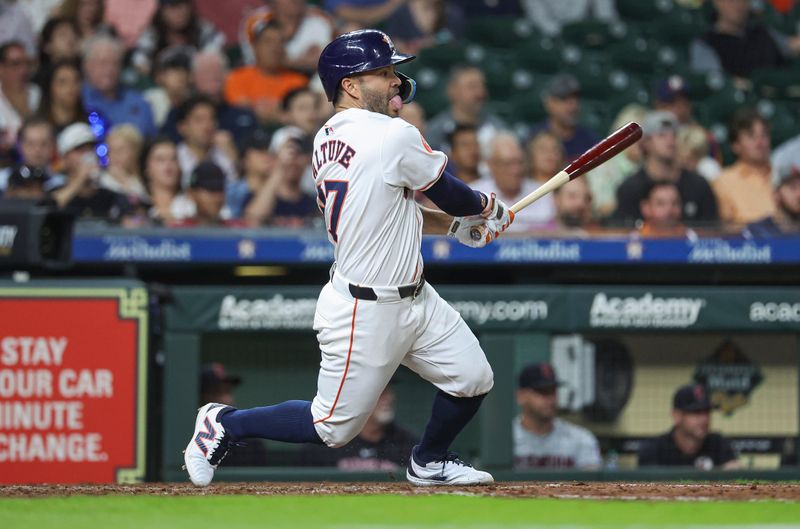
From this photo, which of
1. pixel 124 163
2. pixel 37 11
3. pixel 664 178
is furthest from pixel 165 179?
pixel 664 178

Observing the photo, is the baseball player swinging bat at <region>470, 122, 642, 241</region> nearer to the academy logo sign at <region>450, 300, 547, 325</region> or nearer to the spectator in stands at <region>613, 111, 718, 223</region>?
the academy logo sign at <region>450, 300, 547, 325</region>

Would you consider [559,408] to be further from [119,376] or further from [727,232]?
[119,376]

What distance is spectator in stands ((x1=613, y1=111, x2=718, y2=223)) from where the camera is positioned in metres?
8.75

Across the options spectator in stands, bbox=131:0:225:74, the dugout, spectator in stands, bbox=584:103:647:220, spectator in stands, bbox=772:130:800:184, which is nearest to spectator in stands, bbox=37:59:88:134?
spectator in stands, bbox=131:0:225:74

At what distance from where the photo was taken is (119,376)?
7.32 m

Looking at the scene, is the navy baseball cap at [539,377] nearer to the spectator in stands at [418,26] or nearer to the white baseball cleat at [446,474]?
the white baseball cleat at [446,474]

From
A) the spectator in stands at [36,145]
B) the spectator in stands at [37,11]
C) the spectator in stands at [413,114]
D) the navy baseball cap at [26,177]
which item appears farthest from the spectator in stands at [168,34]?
the navy baseball cap at [26,177]

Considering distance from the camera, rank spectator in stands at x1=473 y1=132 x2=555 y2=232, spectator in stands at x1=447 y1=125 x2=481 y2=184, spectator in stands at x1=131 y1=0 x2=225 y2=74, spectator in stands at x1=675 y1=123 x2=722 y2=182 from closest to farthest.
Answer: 1. spectator in stands at x1=473 y1=132 x2=555 y2=232
2. spectator in stands at x1=447 y1=125 x2=481 y2=184
3. spectator in stands at x1=675 y1=123 x2=722 y2=182
4. spectator in stands at x1=131 y1=0 x2=225 y2=74

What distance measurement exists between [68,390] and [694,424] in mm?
3501

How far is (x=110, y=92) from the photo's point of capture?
9.50 metres

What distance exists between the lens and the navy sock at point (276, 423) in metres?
4.77

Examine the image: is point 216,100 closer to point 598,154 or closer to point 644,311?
point 644,311

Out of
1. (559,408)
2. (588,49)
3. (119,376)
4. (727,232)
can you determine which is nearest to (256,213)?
(119,376)

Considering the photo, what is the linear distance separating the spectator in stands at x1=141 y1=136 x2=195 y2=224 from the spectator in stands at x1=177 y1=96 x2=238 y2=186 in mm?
212
